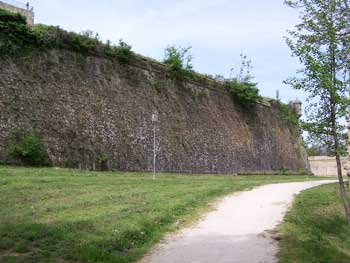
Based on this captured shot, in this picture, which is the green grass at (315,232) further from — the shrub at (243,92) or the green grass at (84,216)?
the shrub at (243,92)

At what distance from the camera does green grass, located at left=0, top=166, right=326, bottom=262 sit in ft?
25.2

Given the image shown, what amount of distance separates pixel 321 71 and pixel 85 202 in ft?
20.1

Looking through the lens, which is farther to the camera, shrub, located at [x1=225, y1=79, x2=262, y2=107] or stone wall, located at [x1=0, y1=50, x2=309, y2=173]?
shrub, located at [x1=225, y1=79, x2=262, y2=107]

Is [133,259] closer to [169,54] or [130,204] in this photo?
[130,204]

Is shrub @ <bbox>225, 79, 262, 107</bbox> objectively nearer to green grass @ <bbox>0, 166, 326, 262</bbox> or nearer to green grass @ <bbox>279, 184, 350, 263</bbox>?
green grass @ <bbox>279, 184, 350, 263</bbox>

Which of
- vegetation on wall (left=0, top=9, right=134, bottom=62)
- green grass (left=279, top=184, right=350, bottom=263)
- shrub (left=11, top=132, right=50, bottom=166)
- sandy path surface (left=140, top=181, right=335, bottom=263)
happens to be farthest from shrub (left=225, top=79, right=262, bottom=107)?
sandy path surface (left=140, top=181, right=335, bottom=263)

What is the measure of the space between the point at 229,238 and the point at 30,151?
1157 centimetres

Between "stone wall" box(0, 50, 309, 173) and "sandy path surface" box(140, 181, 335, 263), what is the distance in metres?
3.56

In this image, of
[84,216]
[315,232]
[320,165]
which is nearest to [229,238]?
[315,232]

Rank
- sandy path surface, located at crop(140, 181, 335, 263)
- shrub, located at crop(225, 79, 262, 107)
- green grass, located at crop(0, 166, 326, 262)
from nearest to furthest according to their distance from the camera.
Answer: green grass, located at crop(0, 166, 326, 262)
sandy path surface, located at crop(140, 181, 335, 263)
shrub, located at crop(225, 79, 262, 107)

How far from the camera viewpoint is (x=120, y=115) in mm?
24875

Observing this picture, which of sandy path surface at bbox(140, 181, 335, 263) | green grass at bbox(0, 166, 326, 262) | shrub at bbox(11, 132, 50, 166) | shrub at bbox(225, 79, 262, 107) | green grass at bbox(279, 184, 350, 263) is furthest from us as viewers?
shrub at bbox(225, 79, 262, 107)

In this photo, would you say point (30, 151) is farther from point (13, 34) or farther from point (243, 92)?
point (243, 92)

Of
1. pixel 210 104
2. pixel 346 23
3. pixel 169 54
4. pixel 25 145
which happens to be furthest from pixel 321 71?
pixel 210 104
